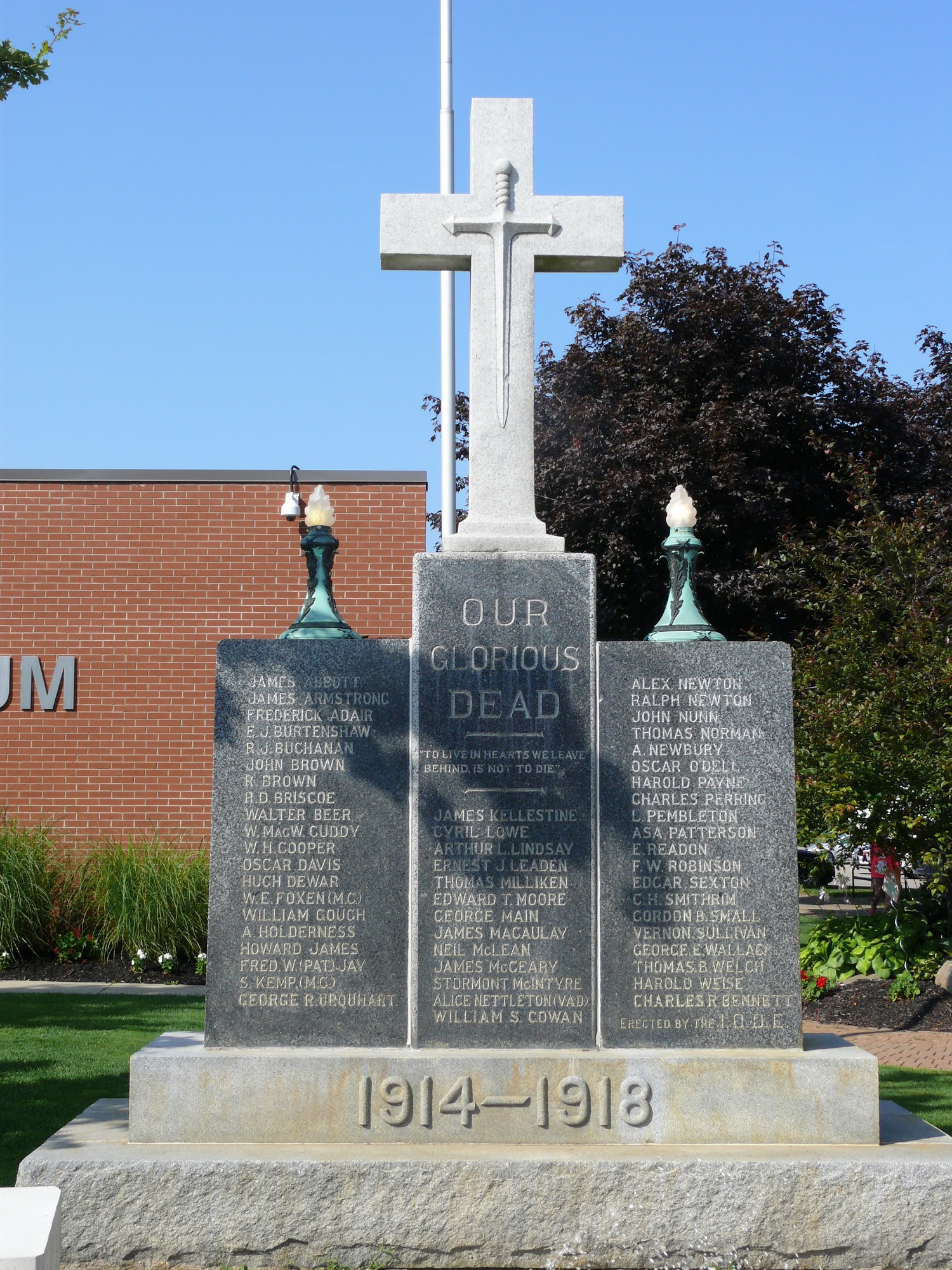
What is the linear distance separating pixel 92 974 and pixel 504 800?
9529 millimetres

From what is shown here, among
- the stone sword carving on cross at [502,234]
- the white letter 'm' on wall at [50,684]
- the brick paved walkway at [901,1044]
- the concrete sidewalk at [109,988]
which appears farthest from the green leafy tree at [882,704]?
the white letter 'm' on wall at [50,684]

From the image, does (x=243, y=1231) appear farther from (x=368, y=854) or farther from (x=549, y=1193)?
(x=368, y=854)

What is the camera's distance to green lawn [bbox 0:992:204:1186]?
7.28m

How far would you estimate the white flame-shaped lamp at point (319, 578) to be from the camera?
19.7 ft

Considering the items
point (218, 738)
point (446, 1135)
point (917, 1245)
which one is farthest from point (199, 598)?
point (917, 1245)

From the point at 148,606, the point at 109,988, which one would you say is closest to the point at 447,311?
the point at 148,606

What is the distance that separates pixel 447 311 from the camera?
1470 centimetres

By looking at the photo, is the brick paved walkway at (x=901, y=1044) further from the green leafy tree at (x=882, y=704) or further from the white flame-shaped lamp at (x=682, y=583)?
the white flame-shaped lamp at (x=682, y=583)

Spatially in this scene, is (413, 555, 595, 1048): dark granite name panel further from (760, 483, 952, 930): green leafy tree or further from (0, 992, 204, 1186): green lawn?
(760, 483, 952, 930): green leafy tree

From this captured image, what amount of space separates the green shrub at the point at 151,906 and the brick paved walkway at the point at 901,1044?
664 cm

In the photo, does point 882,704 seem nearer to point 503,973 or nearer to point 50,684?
point 503,973

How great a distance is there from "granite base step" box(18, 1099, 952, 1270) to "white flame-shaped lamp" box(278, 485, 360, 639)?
2413 mm

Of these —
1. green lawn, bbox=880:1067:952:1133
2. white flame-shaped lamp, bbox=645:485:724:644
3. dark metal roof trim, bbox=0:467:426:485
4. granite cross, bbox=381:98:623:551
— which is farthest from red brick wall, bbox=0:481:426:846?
granite cross, bbox=381:98:623:551

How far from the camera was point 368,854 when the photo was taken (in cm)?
539
